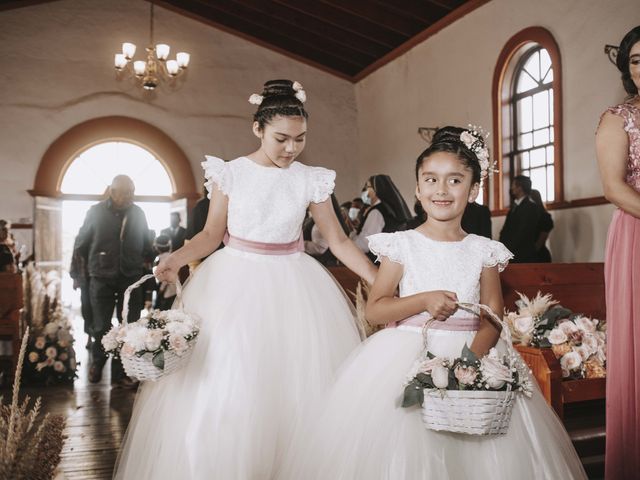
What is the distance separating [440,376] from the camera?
1.82 metres

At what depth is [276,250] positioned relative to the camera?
2.99 m

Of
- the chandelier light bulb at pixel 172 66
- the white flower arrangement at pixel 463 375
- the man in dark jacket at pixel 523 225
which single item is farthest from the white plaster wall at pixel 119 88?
the white flower arrangement at pixel 463 375

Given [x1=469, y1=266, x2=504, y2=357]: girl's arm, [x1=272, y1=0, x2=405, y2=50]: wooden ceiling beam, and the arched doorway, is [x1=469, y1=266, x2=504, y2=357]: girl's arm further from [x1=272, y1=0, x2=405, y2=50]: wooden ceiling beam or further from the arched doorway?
the arched doorway

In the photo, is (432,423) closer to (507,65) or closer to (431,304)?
(431,304)

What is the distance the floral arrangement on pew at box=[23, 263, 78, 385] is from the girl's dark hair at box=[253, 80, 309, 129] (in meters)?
4.34

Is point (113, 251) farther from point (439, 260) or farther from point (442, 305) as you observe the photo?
point (442, 305)

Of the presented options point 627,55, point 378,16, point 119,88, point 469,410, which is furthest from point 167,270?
point 119,88

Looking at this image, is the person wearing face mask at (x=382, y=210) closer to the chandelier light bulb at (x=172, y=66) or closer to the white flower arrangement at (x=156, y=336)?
the white flower arrangement at (x=156, y=336)

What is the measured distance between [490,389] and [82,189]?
39.5 feet

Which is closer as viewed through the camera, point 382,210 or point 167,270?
point 167,270

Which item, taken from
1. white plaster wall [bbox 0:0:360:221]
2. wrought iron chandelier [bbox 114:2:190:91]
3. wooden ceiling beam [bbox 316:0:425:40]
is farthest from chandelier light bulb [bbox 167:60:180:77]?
wooden ceiling beam [bbox 316:0:425:40]

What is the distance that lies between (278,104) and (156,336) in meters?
1.12

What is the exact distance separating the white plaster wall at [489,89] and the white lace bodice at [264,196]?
534cm

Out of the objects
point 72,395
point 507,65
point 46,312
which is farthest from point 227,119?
point 72,395
